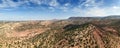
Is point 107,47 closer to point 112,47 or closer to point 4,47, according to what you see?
point 112,47

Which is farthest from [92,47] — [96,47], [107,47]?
[107,47]

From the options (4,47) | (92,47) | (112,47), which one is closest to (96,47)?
(92,47)

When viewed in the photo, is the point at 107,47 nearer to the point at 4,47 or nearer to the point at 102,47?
the point at 102,47

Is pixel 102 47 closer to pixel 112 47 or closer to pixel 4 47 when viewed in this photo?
pixel 112 47

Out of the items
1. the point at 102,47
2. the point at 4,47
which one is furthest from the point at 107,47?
the point at 4,47

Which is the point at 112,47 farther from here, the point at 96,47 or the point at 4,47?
the point at 4,47
